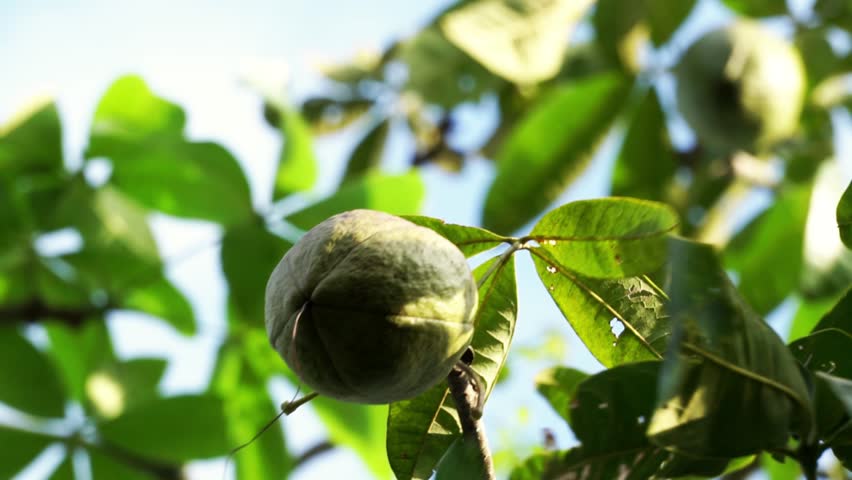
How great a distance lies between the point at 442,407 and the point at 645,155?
155 cm

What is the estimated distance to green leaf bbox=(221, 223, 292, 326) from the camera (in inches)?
82.0

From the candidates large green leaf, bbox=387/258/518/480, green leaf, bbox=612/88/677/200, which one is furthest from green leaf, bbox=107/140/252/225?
large green leaf, bbox=387/258/518/480

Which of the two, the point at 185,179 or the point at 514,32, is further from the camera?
the point at 185,179

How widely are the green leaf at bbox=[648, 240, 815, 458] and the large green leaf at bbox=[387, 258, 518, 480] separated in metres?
0.24

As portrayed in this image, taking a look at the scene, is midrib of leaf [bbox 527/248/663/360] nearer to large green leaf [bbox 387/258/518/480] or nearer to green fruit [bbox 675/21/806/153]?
large green leaf [bbox 387/258/518/480]

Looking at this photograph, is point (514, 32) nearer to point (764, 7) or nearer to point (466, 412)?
point (764, 7)

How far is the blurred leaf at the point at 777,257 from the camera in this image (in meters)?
2.04

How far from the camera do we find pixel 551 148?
223cm

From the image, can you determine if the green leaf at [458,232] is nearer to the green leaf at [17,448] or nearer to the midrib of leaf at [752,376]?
the midrib of leaf at [752,376]

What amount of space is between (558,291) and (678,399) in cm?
25

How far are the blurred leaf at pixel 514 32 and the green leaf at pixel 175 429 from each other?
107 centimetres

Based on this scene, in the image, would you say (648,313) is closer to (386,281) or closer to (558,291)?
(558,291)

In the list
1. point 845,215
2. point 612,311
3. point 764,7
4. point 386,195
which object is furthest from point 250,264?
point 764,7

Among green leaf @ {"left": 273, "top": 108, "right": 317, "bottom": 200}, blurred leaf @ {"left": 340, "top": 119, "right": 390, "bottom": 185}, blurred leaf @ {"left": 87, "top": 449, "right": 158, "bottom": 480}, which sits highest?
green leaf @ {"left": 273, "top": 108, "right": 317, "bottom": 200}
